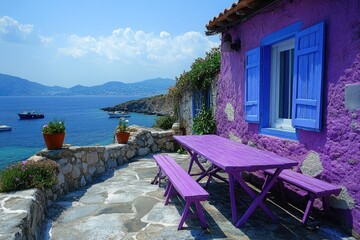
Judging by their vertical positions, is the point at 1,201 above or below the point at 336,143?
below

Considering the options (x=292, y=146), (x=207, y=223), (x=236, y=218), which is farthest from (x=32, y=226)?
(x=292, y=146)

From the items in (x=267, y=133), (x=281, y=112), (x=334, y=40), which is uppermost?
(x=334, y=40)

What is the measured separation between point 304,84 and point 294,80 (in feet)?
0.65

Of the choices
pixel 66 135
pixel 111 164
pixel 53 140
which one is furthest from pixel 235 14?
pixel 66 135

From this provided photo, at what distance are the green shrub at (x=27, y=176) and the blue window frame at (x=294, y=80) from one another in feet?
11.4

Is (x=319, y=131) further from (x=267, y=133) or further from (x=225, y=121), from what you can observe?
(x=225, y=121)

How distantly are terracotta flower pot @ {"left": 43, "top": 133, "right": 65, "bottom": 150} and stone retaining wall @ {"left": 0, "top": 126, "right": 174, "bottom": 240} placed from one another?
12cm

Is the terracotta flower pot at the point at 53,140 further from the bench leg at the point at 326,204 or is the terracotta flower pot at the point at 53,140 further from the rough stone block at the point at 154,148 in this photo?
the bench leg at the point at 326,204

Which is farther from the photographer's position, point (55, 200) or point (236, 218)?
point (55, 200)

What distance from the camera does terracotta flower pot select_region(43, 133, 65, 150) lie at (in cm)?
488

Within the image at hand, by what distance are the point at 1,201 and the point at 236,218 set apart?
275 centimetres

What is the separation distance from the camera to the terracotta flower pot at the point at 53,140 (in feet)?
16.0

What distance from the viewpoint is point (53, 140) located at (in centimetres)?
492

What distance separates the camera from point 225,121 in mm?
6379
